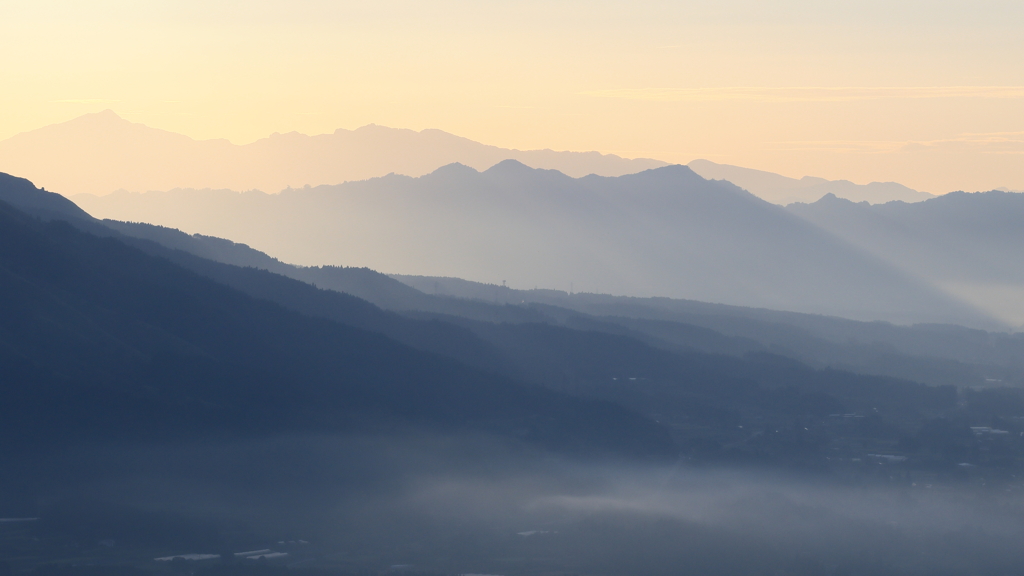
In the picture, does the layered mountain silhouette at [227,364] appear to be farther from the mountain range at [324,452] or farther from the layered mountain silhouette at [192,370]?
the mountain range at [324,452]

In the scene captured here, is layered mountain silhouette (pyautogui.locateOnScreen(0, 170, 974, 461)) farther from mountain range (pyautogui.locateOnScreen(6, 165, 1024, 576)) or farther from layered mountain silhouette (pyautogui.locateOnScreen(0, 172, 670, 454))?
mountain range (pyautogui.locateOnScreen(6, 165, 1024, 576))

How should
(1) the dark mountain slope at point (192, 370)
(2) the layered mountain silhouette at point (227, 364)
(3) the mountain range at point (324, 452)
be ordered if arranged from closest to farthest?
(3) the mountain range at point (324, 452), (1) the dark mountain slope at point (192, 370), (2) the layered mountain silhouette at point (227, 364)

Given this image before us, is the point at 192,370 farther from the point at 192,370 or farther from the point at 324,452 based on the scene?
the point at 324,452

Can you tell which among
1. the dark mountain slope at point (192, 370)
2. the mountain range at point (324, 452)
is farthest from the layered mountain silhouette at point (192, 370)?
the mountain range at point (324, 452)

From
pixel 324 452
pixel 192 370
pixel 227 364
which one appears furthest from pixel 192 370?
pixel 324 452

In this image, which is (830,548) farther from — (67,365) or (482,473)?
(67,365)

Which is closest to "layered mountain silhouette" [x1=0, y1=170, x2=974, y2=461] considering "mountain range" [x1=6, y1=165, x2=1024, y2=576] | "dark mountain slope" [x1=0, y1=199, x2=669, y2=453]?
"dark mountain slope" [x1=0, y1=199, x2=669, y2=453]

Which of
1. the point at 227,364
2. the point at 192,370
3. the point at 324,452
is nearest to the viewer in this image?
the point at 324,452

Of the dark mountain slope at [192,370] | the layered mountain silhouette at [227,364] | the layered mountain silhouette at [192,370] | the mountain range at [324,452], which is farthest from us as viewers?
the layered mountain silhouette at [227,364]
